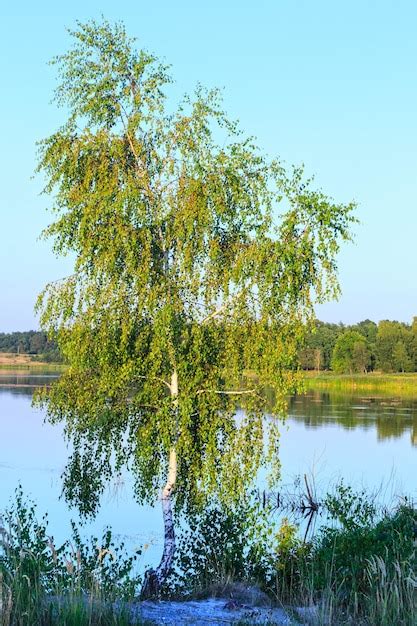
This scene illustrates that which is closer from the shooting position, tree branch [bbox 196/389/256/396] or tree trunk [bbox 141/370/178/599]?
tree trunk [bbox 141/370/178/599]

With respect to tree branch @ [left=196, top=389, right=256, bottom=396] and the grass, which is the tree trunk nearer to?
tree branch @ [left=196, top=389, right=256, bottom=396]

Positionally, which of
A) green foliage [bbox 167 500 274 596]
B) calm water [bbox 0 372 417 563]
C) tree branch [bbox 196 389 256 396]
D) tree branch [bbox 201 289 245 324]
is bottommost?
calm water [bbox 0 372 417 563]

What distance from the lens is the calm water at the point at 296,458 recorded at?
22438 mm

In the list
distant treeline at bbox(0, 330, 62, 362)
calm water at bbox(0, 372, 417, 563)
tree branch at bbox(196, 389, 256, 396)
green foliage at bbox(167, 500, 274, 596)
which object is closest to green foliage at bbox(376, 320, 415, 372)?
calm water at bbox(0, 372, 417, 563)

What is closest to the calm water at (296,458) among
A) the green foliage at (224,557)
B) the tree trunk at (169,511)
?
the tree trunk at (169,511)

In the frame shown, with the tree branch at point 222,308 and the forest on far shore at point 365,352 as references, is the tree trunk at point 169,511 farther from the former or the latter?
the forest on far shore at point 365,352

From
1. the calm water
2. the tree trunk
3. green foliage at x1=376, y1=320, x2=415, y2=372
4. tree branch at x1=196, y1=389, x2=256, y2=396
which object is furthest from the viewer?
green foliage at x1=376, y1=320, x2=415, y2=372

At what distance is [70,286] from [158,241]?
5.21 feet

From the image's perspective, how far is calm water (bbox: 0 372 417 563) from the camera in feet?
73.6

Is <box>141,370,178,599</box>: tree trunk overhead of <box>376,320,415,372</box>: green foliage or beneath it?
beneath

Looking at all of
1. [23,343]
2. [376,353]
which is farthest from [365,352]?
[23,343]

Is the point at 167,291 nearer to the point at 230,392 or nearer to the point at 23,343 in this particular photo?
the point at 230,392

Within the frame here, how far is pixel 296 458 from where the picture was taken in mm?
35312

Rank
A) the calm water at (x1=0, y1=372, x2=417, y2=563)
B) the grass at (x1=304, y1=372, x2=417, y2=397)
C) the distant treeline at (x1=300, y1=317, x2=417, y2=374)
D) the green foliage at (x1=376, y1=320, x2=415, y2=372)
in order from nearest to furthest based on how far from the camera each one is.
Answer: the calm water at (x1=0, y1=372, x2=417, y2=563) < the grass at (x1=304, y1=372, x2=417, y2=397) < the green foliage at (x1=376, y1=320, x2=415, y2=372) < the distant treeline at (x1=300, y1=317, x2=417, y2=374)
